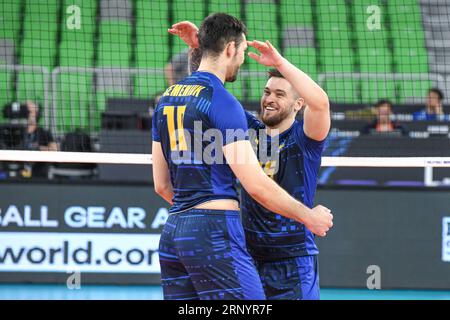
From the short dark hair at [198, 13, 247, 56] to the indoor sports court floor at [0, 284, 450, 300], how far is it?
5.25 meters

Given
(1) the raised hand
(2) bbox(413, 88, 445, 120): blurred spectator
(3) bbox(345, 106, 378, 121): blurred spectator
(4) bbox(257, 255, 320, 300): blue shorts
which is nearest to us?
(1) the raised hand

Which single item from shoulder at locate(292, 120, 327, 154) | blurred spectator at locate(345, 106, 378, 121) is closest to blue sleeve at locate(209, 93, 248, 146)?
shoulder at locate(292, 120, 327, 154)

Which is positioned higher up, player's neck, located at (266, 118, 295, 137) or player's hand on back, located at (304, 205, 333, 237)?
player's neck, located at (266, 118, 295, 137)

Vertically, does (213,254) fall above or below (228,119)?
below

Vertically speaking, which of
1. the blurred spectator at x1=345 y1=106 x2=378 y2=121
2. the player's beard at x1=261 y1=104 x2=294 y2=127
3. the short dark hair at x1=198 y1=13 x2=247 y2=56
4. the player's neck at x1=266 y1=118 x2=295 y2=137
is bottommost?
the player's neck at x1=266 y1=118 x2=295 y2=137

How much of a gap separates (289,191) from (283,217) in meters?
0.17

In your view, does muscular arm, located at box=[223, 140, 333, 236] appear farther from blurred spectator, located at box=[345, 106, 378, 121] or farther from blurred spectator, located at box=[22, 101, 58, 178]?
blurred spectator, located at box=[345, 106, 378, 121]

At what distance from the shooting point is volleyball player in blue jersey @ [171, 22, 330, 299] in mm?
5098

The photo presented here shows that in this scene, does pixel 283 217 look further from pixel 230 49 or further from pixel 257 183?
pixel 230 49

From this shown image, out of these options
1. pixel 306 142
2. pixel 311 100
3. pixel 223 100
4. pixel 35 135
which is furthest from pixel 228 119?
pixel 35 135

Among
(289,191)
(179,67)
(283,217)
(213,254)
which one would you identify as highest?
(179,67)

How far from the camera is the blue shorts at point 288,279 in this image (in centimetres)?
507

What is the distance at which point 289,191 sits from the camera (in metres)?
5.16

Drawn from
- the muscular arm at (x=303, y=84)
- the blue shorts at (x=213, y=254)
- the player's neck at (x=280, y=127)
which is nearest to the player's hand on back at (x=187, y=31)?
the muscular arm at (x=303, y=84)
